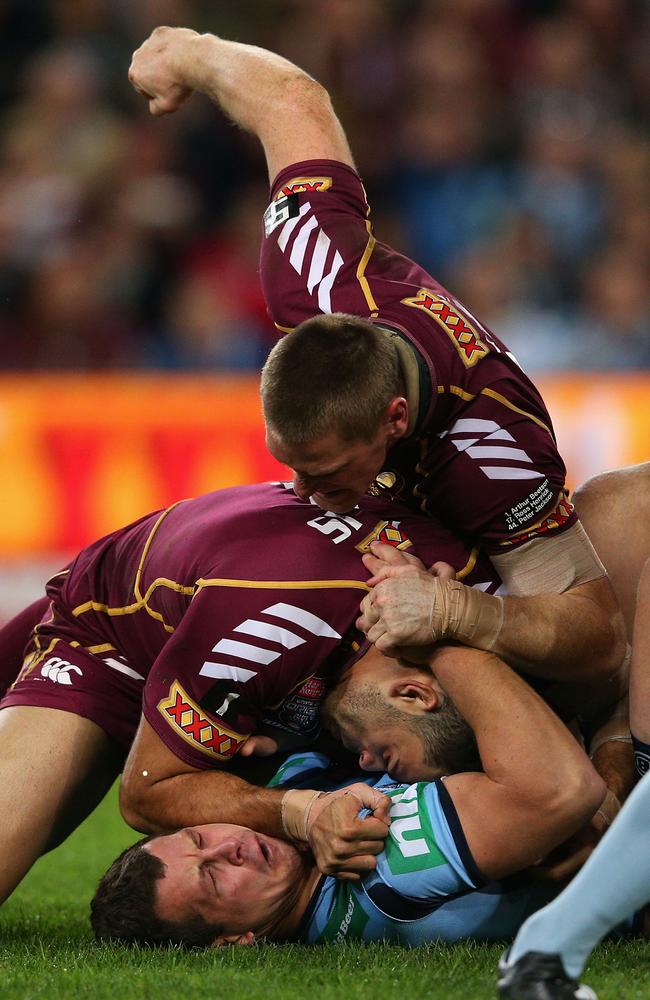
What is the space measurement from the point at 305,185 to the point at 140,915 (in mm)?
2252

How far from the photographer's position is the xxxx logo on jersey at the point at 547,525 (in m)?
4.38

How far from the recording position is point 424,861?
154 inches

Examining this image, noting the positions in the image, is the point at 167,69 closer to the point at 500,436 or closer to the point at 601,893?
the point at 500,436

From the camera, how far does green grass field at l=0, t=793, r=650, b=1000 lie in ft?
11.4

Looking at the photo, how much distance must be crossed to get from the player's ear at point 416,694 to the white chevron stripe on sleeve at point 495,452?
0.65 meters

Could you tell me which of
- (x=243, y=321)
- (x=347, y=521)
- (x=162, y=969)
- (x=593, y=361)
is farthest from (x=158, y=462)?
(x=162, y=969)

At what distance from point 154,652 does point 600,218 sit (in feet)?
21.6

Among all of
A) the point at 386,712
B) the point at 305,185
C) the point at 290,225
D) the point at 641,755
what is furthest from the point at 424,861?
the point at 305,185

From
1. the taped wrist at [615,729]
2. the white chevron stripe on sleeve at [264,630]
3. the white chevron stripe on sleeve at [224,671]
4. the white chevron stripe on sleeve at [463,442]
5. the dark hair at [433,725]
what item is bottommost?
the taped wrist at [615,729]

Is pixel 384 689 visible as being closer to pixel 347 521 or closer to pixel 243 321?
pixel 347 521

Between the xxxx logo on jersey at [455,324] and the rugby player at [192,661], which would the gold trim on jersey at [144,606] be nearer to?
the rugby player at [192,661]

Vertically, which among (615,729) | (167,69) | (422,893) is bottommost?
(422,893)

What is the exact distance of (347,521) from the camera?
4.45 m

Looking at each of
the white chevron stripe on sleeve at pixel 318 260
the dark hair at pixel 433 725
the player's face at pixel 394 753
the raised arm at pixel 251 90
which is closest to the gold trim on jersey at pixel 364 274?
the white chevron stripe on sleeve at pixel 318 260
